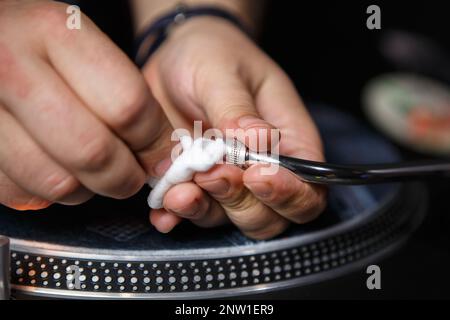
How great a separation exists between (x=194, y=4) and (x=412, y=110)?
0.42m

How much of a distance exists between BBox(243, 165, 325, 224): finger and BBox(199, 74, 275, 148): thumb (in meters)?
0.02

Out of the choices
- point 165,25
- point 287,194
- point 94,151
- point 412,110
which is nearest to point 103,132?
point 94,151

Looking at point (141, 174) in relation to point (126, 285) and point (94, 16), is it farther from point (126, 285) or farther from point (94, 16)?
point (94, 16)

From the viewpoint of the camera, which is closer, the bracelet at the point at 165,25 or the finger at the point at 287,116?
the finger at the point at 287,116

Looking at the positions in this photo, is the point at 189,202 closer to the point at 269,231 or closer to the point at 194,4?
the point at 269,231

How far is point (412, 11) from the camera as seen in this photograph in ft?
3.07

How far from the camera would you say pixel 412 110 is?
81 centimetres

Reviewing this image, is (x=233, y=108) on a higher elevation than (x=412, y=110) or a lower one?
higher

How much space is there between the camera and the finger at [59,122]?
0.28 m

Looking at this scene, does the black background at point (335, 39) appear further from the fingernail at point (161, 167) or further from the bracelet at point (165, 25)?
the fingernail at point (161, 167)

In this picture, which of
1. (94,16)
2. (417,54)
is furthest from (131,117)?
(417,54)

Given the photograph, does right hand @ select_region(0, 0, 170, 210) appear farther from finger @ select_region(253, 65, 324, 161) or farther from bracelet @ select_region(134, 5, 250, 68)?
bracelet @ select_region(134, 5, 250, 68)

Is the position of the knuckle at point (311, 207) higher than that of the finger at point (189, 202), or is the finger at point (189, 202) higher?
the finger at point (189, 202)

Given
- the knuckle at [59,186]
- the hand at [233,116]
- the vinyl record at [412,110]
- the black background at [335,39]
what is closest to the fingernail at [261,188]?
the hand at [233,116]
